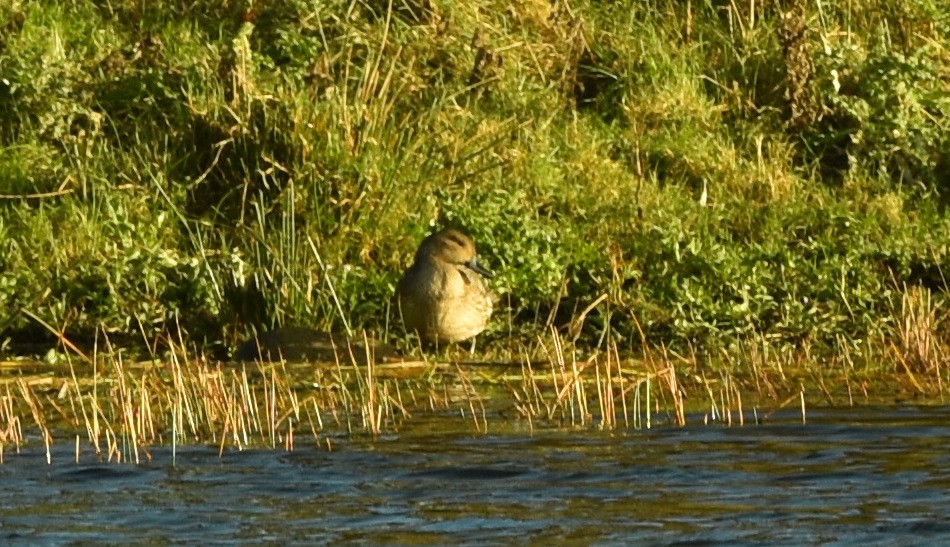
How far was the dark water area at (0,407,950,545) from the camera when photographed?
21.1 feet

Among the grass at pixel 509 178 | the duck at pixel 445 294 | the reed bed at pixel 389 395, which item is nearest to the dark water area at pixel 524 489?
the reed bed at pixel 389 395

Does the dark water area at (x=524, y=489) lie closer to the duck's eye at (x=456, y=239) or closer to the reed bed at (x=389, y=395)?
the reed bed at (x=389, y=395)

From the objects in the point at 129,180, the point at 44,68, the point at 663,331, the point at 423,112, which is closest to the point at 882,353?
the point at 663,331

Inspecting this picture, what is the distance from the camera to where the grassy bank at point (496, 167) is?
1079 cm

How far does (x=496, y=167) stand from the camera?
12.1m

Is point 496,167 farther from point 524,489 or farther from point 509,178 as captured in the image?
point 524,489

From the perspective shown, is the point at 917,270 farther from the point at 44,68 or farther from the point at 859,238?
the point at 44,68

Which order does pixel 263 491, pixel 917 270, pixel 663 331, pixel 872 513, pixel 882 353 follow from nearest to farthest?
pixel 872 513 → pixel 263 491 → pixel 882 353 → pixel 663 331 → pixel 917 270

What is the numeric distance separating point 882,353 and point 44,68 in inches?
192

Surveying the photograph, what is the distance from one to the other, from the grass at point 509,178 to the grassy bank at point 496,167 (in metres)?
0.02

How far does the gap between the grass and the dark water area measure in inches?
30.6

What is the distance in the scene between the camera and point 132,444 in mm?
7824

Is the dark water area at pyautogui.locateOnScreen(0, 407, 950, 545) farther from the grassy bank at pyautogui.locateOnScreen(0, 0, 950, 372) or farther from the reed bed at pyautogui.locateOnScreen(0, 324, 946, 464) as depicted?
the grassy bank at pyautogui.locateOnScreen(0, 0, 950, 372)

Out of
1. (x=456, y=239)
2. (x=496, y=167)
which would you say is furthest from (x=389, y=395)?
(x=496, y=167)
